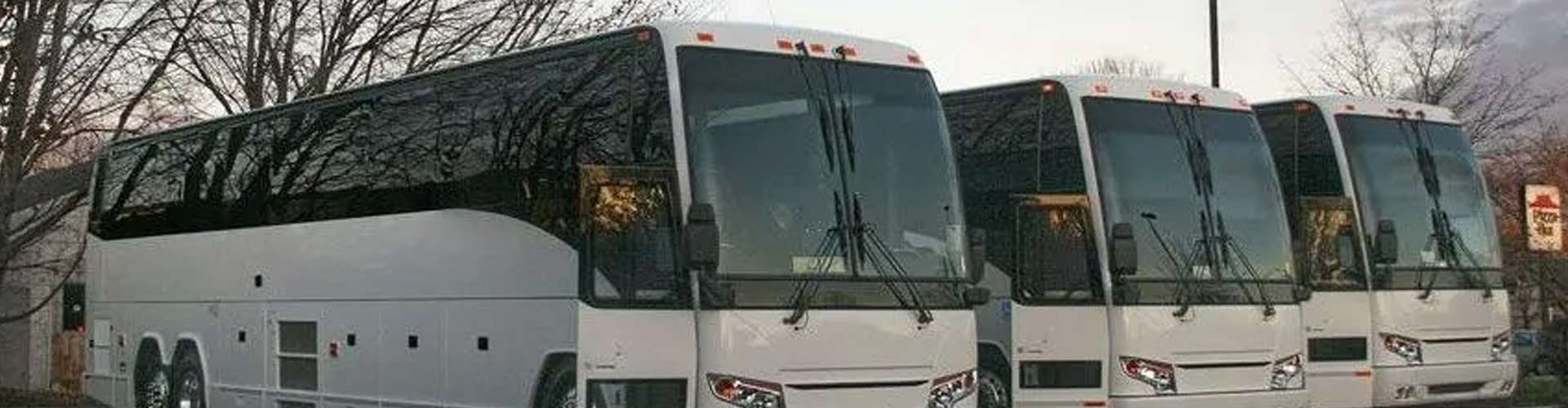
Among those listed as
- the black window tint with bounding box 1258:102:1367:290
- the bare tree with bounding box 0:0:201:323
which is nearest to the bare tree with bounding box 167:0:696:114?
the bare tree with bounding box 0:0:201:323

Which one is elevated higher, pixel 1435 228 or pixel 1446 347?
pixel 1435 228

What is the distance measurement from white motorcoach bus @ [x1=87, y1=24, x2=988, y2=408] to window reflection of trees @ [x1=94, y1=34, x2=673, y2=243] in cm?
2

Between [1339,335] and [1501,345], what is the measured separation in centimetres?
234

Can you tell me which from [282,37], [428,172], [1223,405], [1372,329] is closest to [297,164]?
[428,172]

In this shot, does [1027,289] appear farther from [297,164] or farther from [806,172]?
[297,164]

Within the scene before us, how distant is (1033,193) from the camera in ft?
47.5

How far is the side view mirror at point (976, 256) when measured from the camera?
38.6 ft

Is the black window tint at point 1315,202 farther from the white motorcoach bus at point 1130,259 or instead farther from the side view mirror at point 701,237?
the side view mirror at point 701,237

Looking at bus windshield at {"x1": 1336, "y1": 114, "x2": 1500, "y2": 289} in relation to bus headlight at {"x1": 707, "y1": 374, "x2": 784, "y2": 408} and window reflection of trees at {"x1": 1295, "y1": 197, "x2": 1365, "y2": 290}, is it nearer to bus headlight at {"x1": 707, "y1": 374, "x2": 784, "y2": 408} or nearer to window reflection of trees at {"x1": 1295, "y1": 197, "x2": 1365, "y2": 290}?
window reflection of trees at {"x1": 1295, "y1": 197, "x2": 1365, "y2": 290}

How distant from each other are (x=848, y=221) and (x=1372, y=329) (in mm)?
7345

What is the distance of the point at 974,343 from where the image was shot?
11797 millimetres

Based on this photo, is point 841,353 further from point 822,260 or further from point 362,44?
point 362,44

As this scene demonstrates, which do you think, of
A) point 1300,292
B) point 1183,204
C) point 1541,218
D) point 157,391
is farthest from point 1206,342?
point 157,391

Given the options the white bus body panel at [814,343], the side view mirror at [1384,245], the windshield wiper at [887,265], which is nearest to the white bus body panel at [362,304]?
the white bus body panel at [814,343]
